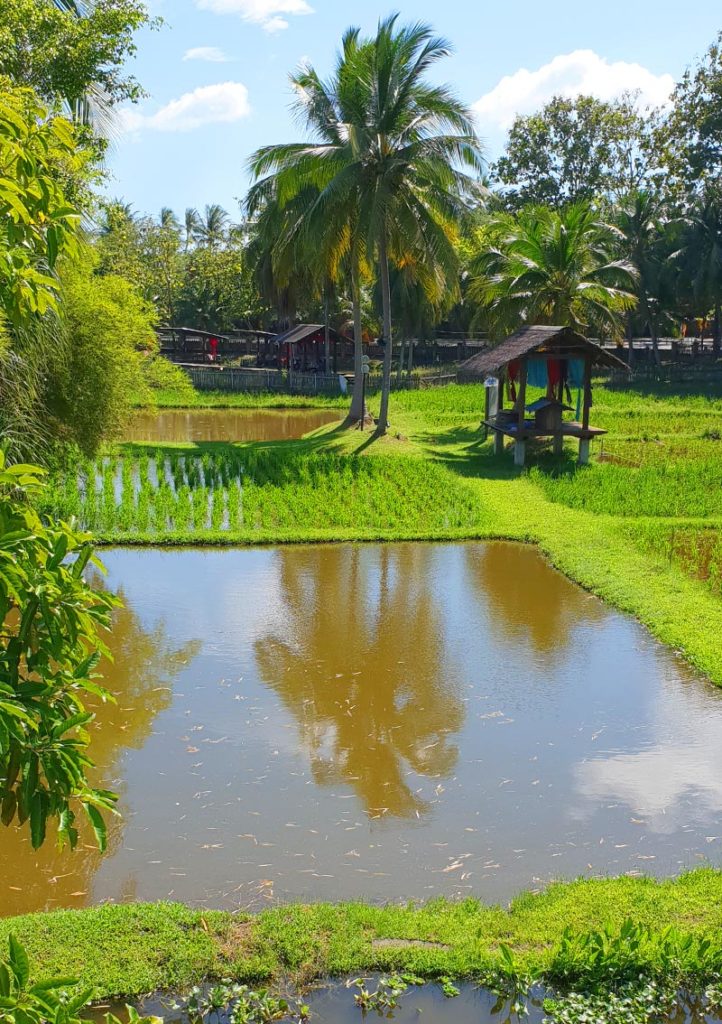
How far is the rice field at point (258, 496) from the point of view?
14.4 meters

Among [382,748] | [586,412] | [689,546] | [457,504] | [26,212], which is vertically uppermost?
[26,212]

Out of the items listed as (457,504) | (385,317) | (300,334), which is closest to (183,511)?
(457,504)

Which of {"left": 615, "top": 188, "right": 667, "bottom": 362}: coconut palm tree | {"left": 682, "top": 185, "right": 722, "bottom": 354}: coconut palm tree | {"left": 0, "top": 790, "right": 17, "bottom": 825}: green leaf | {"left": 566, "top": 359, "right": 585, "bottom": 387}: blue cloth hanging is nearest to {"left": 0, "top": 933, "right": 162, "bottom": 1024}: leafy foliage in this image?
{"left": 0, "top": 790, "right": 17, "bottom": 825}: green leaf

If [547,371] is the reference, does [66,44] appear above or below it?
above

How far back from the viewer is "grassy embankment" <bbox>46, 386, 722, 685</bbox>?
11789 millimetres

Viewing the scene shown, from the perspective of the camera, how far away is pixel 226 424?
2755 centimetres

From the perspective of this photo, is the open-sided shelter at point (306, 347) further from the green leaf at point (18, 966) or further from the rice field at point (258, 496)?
the green leaf at point (18, 966)

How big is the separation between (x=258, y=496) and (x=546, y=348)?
7.23m

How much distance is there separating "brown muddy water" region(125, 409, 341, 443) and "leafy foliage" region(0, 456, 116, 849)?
20.6 meters

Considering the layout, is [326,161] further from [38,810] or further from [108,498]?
[38,810]

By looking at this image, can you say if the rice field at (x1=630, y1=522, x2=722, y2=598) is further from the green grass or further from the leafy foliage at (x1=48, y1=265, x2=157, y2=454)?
the leafy foliage at (x1=48, y1=265, x2=157, y2=454)

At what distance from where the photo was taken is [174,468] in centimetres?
1789

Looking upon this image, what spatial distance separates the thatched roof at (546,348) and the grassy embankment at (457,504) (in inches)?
78.1

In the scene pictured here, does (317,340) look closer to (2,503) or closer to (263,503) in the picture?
(263,503)
